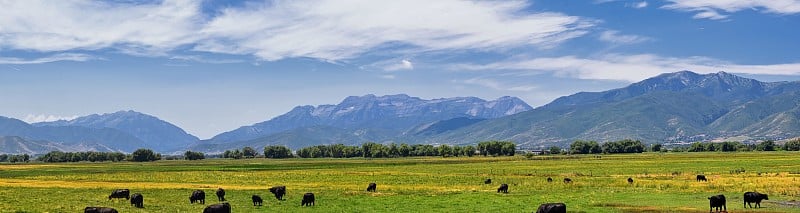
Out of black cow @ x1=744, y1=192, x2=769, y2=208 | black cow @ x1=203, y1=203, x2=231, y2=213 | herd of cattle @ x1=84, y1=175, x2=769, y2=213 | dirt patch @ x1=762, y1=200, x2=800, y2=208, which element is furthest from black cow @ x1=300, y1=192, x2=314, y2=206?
dirt patch @ x1=762, y1=200, x2=800, y2=208

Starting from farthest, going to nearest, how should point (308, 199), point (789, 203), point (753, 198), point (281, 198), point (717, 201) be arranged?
point (281, 198) < point (308, 199) < point (789, 203) < point (753, 198) < point (717, 201)

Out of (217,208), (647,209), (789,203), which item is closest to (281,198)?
(217,208)

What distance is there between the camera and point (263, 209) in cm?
Result: 4288

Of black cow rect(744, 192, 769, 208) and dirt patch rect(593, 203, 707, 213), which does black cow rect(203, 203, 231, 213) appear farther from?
black cow rect(744, 192, 769, 208)

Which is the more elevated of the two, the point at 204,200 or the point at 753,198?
the point at 753,198

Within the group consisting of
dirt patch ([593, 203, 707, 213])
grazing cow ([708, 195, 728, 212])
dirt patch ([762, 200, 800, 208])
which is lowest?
dirt patch ([593, 203, 707, 213])

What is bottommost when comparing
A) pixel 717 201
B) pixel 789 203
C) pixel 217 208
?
pixel 789 203

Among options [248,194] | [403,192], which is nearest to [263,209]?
[248,194]

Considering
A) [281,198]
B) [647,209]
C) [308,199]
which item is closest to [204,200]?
[281,198]

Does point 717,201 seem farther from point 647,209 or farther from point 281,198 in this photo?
point 281,198

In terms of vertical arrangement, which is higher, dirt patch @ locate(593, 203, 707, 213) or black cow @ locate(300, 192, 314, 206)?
black cow @ locate(300, 192, 314, 206)

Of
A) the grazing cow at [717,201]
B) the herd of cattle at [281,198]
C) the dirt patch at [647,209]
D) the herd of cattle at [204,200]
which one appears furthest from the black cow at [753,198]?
the herd of cattle at [204,200]

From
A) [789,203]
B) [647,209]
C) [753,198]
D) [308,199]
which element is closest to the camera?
[647,209]

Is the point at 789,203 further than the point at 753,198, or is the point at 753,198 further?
the point at 789,203
